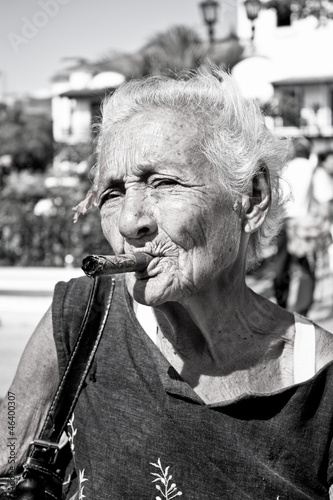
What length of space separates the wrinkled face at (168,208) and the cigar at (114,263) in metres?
0.03

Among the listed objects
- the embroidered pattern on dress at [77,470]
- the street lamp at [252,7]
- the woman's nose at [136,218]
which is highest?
the street lamp at [252,7]

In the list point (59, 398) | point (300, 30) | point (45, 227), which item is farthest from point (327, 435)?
point (300, 30)

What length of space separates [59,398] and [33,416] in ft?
0.48

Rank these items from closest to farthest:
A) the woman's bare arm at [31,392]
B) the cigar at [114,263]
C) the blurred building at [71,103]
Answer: the cigar at [114,263] → the woman's bare arm at [31,392] → the blurred building at [71,103]

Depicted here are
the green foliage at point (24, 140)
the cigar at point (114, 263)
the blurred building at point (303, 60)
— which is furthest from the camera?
the green foliage at point (24, 140)

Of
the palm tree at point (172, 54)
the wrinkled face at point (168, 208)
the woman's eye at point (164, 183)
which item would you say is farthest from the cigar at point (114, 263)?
the palm tree at point (172, 54)

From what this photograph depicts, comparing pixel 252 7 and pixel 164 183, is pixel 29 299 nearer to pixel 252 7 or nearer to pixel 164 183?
pixel 252 7

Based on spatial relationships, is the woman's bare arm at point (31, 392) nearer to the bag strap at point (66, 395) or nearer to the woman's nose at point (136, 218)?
the bag strap at point (66, 395)

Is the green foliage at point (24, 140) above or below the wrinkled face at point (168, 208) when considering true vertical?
below

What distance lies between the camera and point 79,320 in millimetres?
1956

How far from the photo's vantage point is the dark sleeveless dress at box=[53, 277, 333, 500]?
1798mm

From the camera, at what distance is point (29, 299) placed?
10.1 meters

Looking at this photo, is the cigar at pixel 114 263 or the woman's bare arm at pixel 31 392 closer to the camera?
the cigar at pixel 114 263

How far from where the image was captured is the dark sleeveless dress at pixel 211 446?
5.90 ft
